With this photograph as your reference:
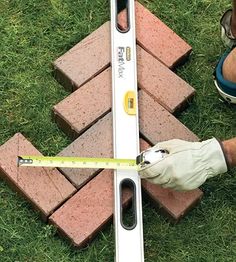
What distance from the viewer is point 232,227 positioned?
3.43m

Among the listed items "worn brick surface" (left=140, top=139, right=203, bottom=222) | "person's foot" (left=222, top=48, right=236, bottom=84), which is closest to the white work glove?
"worn brick surface" (left=140, top=139, right=203, bottom=222)

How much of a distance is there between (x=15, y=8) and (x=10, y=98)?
1.78ft

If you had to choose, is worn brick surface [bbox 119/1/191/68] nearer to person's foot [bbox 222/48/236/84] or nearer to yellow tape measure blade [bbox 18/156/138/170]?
person's foot [bbox 222/48/236/84]

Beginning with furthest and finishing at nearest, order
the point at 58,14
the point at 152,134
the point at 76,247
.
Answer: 1. the point at 58,14
2. the point at 152,134
3. the point at 76,247

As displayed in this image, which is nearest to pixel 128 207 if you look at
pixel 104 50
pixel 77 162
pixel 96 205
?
pixel 96 205

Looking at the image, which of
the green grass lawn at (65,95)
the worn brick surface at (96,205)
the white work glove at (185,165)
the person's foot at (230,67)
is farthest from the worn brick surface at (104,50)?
the white work glove at (185,165)

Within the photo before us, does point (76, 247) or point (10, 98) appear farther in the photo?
point (10, 98)

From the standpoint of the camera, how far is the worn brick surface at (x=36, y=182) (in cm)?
330

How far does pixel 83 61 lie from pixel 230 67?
2.38 feet

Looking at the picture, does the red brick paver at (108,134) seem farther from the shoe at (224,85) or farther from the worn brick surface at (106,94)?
the shoe at (224,85)

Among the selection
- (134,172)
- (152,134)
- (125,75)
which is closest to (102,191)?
(134,172)

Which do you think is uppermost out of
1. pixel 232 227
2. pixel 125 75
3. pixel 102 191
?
pixel 125 75

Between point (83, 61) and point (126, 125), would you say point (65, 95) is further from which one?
point (126, 125)

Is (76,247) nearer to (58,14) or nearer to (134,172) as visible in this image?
(134,172)
